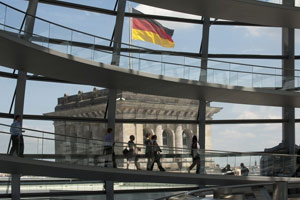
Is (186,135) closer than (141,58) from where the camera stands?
No

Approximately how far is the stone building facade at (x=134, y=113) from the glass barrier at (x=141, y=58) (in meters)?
2.39

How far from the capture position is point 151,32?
82.3ft

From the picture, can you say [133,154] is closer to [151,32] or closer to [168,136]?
[168,136]

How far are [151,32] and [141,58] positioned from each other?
3914 millimetres

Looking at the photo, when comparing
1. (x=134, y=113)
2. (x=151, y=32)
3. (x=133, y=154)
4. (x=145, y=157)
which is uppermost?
(x=151, y=32)

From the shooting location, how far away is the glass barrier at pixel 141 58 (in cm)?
1867

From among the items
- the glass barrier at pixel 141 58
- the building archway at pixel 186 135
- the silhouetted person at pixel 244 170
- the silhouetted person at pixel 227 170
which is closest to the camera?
the glass barrier at pixel 141 58

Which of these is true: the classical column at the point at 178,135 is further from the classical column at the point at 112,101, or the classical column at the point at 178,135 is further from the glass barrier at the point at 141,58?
the classical column at the point at 112,101

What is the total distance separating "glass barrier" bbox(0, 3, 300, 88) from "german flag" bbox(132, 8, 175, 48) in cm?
100

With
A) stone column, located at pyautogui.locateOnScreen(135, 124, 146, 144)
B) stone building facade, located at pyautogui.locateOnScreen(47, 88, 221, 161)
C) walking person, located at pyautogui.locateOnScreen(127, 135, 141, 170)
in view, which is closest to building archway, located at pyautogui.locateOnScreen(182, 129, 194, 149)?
stone building facade, located at pyautogui.locateOnScreen(47, 88, 221, 161)

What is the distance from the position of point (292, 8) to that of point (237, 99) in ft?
16.4

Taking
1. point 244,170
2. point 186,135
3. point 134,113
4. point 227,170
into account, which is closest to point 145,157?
point 227,170

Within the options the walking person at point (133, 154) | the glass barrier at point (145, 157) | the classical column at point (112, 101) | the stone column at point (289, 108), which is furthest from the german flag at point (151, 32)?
the walking person at point (133, 154)

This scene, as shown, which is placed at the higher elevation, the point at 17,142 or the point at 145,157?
the point at 17,142
